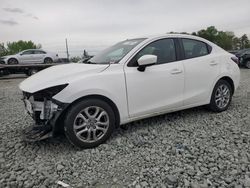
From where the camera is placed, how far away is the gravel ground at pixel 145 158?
7.85ft

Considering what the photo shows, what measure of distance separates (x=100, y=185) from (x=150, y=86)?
165 cm

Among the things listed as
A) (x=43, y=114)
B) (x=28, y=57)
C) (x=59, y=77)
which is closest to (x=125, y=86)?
(x=59, y=77)

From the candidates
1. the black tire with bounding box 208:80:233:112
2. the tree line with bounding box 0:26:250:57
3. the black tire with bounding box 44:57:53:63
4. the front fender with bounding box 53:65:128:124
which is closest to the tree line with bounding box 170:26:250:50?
the tree line with bounding box 0:26:250:57

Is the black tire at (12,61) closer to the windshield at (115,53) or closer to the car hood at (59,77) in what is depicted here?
the windshield at (115,53)

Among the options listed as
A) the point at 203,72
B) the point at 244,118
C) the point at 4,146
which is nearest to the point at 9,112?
the point at 4,146

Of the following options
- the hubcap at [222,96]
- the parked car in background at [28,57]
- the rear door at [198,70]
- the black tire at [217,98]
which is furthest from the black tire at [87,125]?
the parked car in background at [28,57]

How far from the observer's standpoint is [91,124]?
121 inches

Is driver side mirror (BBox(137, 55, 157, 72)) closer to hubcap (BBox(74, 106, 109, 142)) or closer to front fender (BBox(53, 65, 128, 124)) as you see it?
front fender (BBox(53, 65, 128, 124))

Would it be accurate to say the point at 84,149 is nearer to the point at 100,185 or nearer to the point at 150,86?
the point at 100,185

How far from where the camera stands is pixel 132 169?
2.60 meters

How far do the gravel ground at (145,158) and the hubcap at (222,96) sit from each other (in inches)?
18.3

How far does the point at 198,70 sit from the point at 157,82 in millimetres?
930

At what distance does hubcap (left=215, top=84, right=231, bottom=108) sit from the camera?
436cm

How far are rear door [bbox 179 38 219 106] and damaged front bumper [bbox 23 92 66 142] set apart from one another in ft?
7.08
